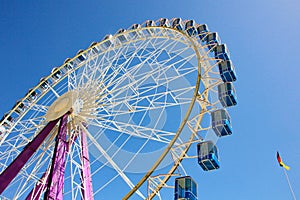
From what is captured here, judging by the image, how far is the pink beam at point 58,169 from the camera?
12.2 metres

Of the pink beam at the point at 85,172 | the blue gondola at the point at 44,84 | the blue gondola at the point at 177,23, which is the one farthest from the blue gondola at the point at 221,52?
the blue gondola at the point at 44,84

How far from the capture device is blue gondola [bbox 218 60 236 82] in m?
14.7

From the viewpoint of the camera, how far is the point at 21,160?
13.5 metres

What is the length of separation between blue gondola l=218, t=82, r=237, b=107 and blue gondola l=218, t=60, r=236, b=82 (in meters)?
0.32

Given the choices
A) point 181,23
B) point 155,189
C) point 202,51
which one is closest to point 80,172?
point 155,189

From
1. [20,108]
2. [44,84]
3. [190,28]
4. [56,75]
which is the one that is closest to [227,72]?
[190,28]

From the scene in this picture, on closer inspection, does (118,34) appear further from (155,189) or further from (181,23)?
(155,189)

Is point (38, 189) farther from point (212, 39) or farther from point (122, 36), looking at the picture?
point (212, 39)

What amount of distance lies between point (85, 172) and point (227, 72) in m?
6.72

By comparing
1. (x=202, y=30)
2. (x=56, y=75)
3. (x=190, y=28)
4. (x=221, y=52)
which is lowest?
(x=221, y=52)

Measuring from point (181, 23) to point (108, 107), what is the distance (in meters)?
5.17

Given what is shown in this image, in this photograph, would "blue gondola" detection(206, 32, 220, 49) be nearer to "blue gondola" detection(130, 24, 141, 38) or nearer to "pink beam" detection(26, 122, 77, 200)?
"blue gondola" detection(130, 24, 141, 38)

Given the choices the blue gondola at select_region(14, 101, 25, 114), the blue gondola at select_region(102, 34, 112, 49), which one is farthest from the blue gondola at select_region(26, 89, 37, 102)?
the blue gondola at select_region(102, 34, 112, 49)

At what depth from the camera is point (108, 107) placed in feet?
51.7
